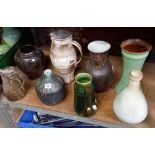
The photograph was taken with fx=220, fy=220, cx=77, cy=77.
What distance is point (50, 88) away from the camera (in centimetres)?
67

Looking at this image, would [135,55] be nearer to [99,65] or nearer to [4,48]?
[99,65]

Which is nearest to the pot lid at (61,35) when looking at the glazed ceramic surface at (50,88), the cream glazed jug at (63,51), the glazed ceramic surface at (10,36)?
the cream glazed jug at (63,51)

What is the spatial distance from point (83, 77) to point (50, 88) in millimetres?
110

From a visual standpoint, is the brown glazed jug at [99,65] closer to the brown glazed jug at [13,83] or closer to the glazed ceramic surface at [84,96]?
the glazed ceramic surface at [84,96]

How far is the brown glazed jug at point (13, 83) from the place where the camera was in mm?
680

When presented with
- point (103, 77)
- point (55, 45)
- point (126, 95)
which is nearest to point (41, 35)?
point (55, 45)

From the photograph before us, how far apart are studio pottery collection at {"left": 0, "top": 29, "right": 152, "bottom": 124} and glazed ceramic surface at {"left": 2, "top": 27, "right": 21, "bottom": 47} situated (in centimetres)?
5

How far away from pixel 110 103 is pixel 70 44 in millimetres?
223

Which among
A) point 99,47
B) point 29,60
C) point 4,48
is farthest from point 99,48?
point 4,48

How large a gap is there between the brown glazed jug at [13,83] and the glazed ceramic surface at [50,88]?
7 centimetres

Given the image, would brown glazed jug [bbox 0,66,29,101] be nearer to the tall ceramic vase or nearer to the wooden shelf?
the wooden shelf

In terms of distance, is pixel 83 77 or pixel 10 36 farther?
pixel 10 36
